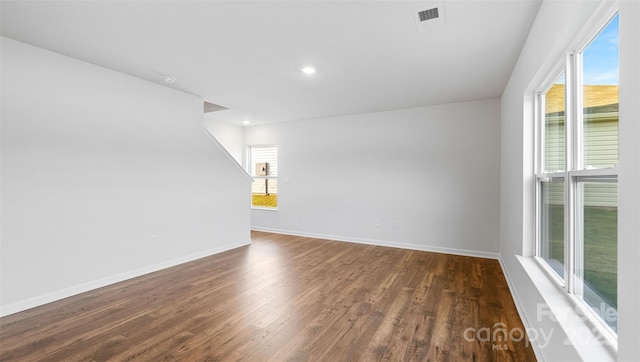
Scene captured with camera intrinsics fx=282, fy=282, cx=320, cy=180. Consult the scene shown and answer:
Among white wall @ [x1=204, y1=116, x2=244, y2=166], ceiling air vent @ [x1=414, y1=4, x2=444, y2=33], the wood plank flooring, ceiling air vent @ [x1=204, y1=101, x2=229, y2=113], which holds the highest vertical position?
ceiling air vent @ [x1=204, y1=101, x2=229, y2=113]

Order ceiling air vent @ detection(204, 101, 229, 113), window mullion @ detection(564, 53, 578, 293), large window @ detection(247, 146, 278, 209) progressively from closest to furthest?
window mullion @ detection(564, 53, 578, 293) → ceiling air vent @ detection(204, 101, 229, 113) → large window @ detection(247, 146, 278, 209)

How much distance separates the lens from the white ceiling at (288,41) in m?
2.08

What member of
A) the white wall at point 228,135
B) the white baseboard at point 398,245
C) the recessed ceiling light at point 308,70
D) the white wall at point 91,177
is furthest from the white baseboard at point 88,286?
the recessed ceiling light at point 308,70

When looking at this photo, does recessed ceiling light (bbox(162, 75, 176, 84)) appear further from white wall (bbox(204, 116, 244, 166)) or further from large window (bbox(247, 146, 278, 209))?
large window (bbox(247, 146, 278, 209))

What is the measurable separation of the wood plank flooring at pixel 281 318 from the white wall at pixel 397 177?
98cm

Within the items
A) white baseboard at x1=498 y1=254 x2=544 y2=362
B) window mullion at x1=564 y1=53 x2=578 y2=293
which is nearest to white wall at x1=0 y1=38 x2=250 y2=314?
white baseboard at x1=498 y1=254 x2=544 y2=362

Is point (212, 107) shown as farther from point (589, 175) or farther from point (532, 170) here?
point (589, 175)

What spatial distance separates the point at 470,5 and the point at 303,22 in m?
1.22

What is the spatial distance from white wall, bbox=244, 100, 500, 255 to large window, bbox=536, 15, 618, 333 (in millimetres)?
2462

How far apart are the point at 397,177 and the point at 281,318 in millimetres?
3399

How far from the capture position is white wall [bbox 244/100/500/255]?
4.46 meters

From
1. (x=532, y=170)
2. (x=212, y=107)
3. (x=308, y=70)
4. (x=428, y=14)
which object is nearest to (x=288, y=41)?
(x=308, y=70)

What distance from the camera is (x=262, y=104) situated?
476 cm

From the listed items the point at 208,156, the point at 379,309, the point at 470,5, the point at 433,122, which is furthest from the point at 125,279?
the point at 433,122
